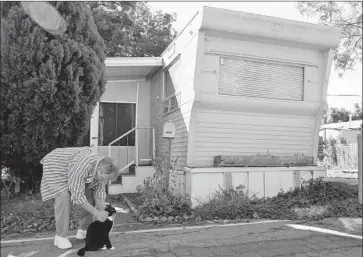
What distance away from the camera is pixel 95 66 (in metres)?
6.51

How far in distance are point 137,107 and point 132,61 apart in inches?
69.1

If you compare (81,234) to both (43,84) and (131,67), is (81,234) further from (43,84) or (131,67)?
(131,67)

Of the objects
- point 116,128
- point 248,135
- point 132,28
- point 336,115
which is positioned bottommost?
point 248,135

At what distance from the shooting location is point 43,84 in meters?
5.89

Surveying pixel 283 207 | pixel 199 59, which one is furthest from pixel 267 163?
pixel 199 59

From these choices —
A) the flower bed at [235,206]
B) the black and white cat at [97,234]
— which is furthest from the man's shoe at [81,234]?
the flower bed at [235,206]

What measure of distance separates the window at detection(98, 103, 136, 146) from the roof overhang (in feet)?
2.55

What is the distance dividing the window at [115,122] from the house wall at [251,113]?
3.47 meters

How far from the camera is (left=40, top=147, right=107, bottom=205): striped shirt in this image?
11.5 ft

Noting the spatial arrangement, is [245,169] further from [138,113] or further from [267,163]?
[138,113]

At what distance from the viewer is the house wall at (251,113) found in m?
6.59

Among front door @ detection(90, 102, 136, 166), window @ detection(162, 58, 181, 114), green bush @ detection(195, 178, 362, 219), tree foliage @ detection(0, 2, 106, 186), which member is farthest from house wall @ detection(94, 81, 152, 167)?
green bush @ detection(195, 178, 362, 219)

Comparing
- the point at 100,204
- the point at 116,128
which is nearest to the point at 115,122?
the point at 116,128

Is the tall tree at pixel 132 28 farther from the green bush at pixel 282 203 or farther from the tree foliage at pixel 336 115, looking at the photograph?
the tree foliage at pixel 336 115
